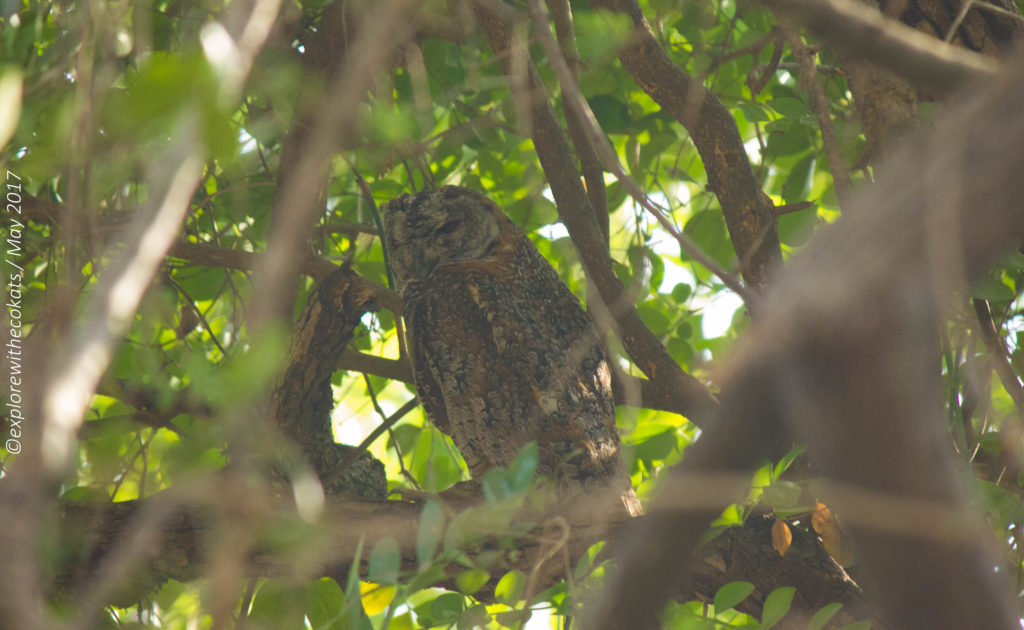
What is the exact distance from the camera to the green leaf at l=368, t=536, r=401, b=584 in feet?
3.18

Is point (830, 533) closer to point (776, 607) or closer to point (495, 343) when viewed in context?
point (776, 607)

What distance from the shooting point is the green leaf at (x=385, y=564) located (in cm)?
97

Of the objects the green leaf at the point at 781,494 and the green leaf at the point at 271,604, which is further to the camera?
the green leaf at the point at 781,494

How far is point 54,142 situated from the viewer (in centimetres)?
78

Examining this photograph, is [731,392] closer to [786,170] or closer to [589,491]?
[589,491]

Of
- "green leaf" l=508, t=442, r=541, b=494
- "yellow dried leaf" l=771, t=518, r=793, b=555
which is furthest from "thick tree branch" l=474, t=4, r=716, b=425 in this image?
"green leaf" l=508, t=442, r=541, b=494

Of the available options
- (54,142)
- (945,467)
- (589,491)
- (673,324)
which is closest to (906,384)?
(945,467)

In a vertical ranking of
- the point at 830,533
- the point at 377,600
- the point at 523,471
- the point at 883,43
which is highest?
the point at 883,43

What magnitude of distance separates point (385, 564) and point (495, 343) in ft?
5.30

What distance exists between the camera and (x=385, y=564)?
0.98m

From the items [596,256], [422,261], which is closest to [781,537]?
[596,256]

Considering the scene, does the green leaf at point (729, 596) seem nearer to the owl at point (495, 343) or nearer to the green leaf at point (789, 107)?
the owl at point (495, 343)

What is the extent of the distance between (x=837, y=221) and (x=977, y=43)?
4.67 feet

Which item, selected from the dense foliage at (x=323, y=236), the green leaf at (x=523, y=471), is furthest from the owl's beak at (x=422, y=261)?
the green leaf at (x=523, y=471)
